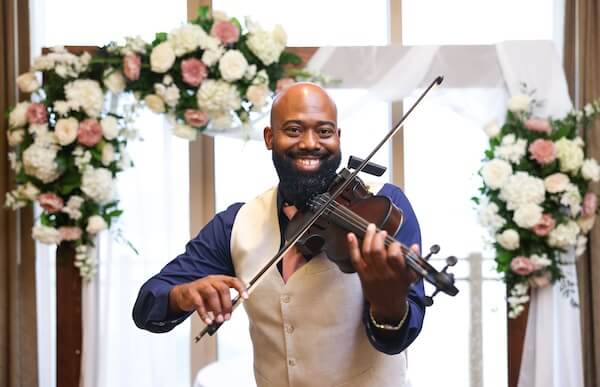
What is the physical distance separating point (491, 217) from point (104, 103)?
1705mm

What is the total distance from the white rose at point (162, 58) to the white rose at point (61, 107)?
398 mm

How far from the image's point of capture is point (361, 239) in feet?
4.49

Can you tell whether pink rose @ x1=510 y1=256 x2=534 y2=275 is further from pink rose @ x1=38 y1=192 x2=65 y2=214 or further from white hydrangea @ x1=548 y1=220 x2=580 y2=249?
pink rose @ x1=38 y1=192 x2=65 y2=214

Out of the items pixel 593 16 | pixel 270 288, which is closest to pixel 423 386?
pixel 593 16

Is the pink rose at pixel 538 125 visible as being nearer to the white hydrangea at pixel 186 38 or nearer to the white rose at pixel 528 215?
the white rose at pixel 528 215

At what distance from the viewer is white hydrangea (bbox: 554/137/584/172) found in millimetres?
3074

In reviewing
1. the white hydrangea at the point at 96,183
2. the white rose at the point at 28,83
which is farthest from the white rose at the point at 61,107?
the white hydrangea at the point at 96,183

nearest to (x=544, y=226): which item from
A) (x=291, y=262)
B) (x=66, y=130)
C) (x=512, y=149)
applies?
(x=512, y=149)

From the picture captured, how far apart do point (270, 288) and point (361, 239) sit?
0.97 ft

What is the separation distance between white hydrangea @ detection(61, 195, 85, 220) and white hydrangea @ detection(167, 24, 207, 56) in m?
0.74

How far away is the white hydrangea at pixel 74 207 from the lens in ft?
10.4

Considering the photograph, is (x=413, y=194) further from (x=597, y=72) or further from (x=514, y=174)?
A: (x=597, y=72)

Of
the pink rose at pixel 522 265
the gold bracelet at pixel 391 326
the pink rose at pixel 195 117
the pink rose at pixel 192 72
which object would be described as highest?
the pink rose at pixel 192 72

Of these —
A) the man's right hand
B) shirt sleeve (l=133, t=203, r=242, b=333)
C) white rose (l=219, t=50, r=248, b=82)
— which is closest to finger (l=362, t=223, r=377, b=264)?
the man's right hand
